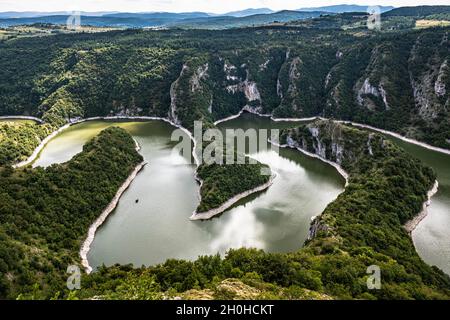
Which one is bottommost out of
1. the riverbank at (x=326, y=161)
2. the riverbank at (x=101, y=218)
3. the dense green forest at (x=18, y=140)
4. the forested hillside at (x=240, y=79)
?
the riverbank at (x=101, y=218)

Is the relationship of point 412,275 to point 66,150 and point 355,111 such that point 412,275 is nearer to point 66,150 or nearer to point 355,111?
point 66,150

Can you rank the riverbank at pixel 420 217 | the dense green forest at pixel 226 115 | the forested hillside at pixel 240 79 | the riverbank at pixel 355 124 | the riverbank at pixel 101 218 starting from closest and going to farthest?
the dense green forest at pixel 226 115
the riverbank at pixel 101 218
the riverbank at pixel 420 217
the riverbank at pixel 355 124
the forested hillside at pixel 240 79

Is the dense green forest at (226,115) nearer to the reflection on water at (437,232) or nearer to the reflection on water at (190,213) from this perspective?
the reflection on water at (437,232)

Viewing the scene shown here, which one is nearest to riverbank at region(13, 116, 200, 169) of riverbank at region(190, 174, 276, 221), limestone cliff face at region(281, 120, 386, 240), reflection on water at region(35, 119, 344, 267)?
reflection on water at region(35, 119, 344, 267)

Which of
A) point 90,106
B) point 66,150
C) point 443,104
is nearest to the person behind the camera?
point 66,150

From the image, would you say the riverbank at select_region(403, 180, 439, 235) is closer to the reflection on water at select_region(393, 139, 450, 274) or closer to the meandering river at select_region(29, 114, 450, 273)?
the reflection on water at select_region(393, 139, 450, 274)

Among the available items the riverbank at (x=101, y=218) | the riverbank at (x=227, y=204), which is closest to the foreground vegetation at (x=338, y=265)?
the riverbank at (x=101, y=218)

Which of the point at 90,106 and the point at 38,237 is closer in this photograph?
the point at 38,237
